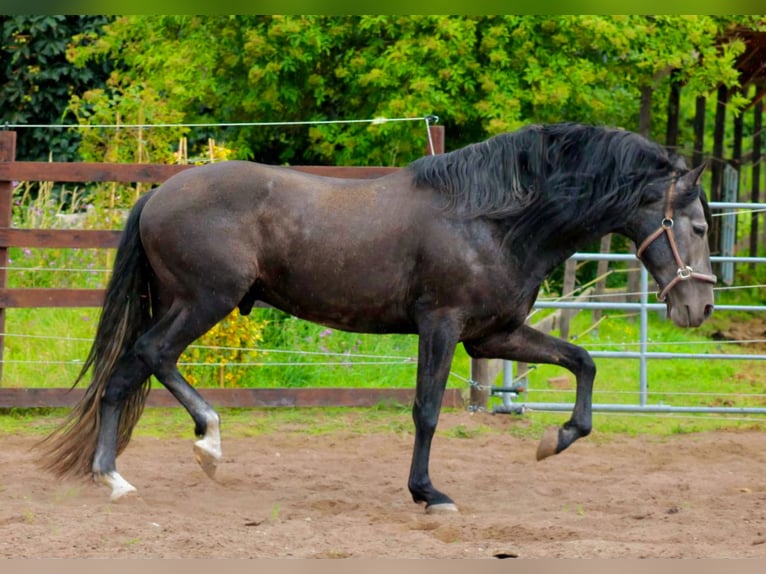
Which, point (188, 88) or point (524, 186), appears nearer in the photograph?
point (524, 186)

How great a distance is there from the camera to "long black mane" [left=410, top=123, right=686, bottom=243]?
5348 millimetres

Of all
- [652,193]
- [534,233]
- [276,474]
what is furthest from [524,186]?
[276,474]

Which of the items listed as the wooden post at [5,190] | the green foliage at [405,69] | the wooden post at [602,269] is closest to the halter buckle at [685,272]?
the wooden post at [5,190]

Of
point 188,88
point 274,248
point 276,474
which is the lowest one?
point 276,474

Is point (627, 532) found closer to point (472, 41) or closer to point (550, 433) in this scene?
point (550, 433)

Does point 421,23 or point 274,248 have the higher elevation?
point 421,23

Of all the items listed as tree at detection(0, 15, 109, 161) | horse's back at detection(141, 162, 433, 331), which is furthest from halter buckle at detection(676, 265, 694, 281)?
tree at detection(0, 15, 109, 161)

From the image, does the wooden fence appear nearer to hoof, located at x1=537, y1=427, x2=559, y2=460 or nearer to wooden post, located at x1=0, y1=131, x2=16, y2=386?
wooden post, located at x1=0, y1=131, x2=16, y2=386

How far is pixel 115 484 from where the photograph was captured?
211 inches

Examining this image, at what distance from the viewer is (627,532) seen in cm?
468

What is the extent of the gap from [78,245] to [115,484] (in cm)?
274

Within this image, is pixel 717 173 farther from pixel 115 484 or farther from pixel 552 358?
pixel 115 484

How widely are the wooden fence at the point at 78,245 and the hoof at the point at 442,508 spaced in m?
2.83

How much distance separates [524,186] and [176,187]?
1753mm
